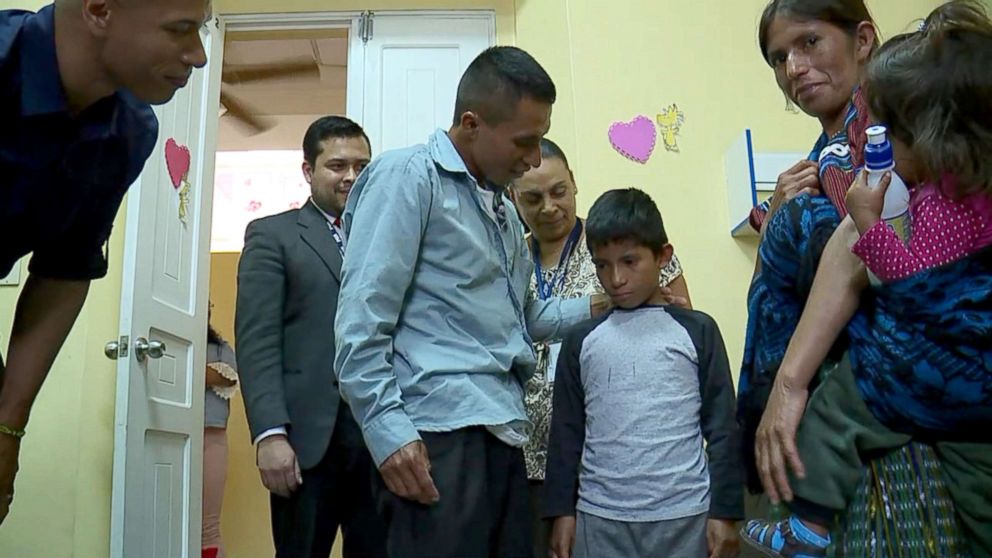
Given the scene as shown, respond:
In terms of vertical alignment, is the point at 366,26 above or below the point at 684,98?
above

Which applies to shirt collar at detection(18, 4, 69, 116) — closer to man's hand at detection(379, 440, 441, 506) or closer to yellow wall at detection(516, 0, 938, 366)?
man's hand at detection(379, 440, 441, 506)

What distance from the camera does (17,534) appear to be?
7.55 ft

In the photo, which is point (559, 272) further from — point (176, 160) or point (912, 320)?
point (176, 160)

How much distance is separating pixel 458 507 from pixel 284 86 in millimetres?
3506

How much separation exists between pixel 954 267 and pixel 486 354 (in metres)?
0.59

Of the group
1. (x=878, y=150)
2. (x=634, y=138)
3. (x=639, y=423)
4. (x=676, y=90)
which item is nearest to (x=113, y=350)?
(x=639, y=423)

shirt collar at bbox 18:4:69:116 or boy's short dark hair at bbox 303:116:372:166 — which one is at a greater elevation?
boy's short dark hair at bbox 303:116:372:166

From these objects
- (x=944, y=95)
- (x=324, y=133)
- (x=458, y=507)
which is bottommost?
(x=458, y=507)

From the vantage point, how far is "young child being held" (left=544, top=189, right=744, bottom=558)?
1446 mm

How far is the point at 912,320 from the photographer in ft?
2.79

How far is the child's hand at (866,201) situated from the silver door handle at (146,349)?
1.85 metres

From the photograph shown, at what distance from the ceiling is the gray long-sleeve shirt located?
6.82 feet

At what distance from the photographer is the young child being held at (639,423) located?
1446 millimetres

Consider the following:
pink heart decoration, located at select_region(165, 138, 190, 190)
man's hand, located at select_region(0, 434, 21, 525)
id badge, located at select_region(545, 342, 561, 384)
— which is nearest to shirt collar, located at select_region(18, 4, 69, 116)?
man's hand, located at select_region(0, 434, 21, 525)
